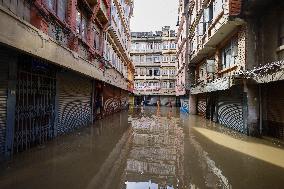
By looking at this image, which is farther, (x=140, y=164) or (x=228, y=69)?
(x=228, y=69)

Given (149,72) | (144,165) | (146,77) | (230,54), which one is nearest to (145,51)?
(149,72)

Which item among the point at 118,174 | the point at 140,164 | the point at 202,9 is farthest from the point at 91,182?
the point at 202,9

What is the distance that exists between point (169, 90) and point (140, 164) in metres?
46.5

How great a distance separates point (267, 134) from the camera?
1164 centimetres

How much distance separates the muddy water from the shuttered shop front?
56.0 inches

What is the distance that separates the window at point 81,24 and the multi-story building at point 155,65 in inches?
1561

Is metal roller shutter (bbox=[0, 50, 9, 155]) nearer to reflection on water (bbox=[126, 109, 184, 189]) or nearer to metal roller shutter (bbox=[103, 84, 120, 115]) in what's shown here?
reflection on water (bbox=[126, 109, 184, 189])

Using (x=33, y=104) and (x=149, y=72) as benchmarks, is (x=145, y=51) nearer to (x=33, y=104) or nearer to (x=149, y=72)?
(x=149, y=72)

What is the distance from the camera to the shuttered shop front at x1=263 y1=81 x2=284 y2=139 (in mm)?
10523

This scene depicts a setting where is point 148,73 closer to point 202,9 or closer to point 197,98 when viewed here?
point 197,98

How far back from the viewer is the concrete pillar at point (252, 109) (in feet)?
39.1

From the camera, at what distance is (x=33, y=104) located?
860 centimetres

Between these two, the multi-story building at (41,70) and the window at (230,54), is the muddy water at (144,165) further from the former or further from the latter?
the window at (230,54)

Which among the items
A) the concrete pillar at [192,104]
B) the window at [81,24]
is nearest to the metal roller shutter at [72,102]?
the window at [81,24]
